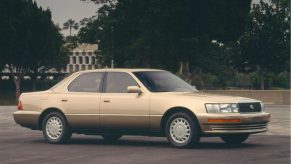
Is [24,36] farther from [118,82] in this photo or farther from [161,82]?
[161,82]

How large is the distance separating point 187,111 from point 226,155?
1.74 m

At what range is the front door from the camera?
1440 cm

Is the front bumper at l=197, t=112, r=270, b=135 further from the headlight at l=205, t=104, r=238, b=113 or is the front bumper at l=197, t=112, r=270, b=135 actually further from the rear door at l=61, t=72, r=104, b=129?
the rear door at l=61, t=72, r=104, b=129

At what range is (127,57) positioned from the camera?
48.1 m

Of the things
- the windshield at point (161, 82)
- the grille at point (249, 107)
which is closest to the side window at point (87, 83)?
the windshield at point (161, 82)

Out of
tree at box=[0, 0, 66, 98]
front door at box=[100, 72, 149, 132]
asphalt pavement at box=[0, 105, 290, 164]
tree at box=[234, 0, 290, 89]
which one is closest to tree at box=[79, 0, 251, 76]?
tree at box=[234, 0, 290, 89]

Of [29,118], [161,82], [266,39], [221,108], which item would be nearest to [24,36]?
[266,39]

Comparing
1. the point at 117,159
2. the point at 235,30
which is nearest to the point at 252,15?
the point at 235,30

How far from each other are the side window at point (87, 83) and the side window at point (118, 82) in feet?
0.71

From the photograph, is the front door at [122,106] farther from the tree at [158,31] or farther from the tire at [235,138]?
the tree at [158,31]

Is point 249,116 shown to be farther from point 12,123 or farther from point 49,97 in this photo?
point 12,123

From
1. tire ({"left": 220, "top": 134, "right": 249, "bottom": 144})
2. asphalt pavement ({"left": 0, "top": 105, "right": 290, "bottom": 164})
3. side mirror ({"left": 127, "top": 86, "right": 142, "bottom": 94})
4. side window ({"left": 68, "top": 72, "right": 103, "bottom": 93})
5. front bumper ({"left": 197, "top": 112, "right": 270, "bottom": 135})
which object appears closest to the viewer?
asphalt pavement ({"left": 0, "top": 105, "right": 290, "bottom": 164})

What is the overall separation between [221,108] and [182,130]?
792 mm

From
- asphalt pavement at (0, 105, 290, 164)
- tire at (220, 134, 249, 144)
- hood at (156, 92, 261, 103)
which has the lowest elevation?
asphalt pavement at (0, 105, 290, 164)
